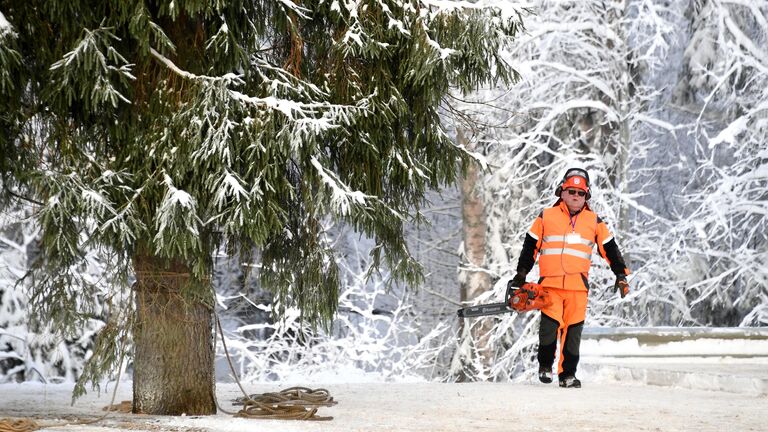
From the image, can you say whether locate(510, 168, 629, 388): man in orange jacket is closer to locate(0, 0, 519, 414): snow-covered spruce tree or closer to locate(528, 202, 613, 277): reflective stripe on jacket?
locate(528, 202, 613, 277): reflective stripe on jacket

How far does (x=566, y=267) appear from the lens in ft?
32.6

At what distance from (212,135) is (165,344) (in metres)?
1.42

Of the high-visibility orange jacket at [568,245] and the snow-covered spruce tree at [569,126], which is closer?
the high-visibility orange jacket at [568,245]

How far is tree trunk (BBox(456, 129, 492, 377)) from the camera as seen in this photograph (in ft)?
62.7

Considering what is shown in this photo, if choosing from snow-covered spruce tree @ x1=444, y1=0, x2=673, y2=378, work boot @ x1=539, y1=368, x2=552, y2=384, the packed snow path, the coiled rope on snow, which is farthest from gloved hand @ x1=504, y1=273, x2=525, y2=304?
snow-covered spruce tree @ x1=444, y1=0, x2=673, y2=378

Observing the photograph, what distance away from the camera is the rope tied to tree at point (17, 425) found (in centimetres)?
614

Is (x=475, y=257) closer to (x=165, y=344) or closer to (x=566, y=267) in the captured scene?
(x=566, y=267)

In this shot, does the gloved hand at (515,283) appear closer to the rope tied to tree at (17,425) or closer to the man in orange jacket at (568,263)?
the man in orange jacket at (568,263)

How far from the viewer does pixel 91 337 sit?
17016mm

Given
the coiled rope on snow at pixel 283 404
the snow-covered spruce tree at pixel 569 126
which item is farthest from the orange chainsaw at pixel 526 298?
the snow-covered spruce tree at pixel 569 126

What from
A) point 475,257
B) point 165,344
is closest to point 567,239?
point 165,344

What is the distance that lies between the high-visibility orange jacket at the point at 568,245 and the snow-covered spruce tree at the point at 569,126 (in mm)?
7376

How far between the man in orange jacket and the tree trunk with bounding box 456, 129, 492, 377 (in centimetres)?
867

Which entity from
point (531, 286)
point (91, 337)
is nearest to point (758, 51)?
point (531, 286)
